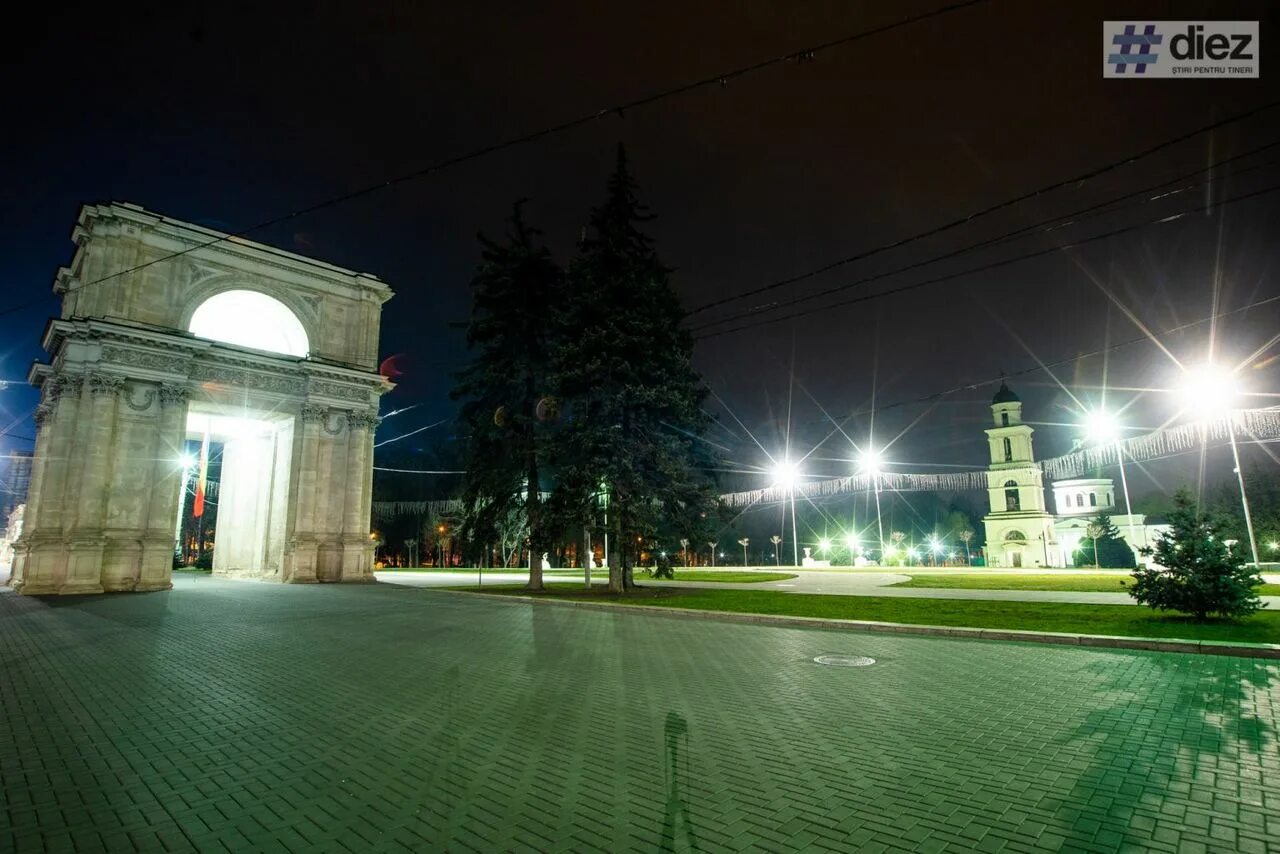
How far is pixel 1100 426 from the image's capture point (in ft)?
111

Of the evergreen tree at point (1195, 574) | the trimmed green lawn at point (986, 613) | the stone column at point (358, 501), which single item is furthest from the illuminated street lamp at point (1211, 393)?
A: the stone column at point (358, 501)

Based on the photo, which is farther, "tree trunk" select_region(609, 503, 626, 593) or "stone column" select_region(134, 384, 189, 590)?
"stone column" select_region(134, 384, 189, 590)

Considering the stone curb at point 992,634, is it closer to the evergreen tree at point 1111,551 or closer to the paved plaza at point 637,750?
the paved plaza at point 637,750

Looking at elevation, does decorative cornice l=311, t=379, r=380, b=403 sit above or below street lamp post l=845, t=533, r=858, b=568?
above

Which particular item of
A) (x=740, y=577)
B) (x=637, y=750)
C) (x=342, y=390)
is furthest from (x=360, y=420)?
(x=637, y=750)

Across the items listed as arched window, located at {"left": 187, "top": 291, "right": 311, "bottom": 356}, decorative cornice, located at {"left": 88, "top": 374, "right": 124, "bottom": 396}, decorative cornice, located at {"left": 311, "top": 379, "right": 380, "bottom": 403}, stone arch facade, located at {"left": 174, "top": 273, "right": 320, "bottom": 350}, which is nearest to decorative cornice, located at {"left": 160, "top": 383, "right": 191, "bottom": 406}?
decorative cornice, located at {"left": 88, "top": 374, "right": 124, "bottom": 396}

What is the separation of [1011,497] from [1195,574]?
210 ft

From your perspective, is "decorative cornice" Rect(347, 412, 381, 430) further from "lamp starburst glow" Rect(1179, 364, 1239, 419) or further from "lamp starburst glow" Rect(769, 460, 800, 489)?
"lamp starburst glow" Rect(1179, 364, 1239, 419)

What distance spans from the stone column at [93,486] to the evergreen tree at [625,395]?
62.2 feet

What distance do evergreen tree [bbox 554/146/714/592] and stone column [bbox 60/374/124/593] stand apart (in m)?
18.9

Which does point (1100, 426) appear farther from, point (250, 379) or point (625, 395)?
point (250, 379)

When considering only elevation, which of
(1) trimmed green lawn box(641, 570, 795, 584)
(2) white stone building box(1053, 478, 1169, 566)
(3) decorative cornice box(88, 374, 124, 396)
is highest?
(3) decorative cornice box(88, 374, 124, 396)

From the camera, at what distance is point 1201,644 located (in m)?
9.72

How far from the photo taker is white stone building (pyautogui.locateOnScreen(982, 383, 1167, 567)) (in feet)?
217
